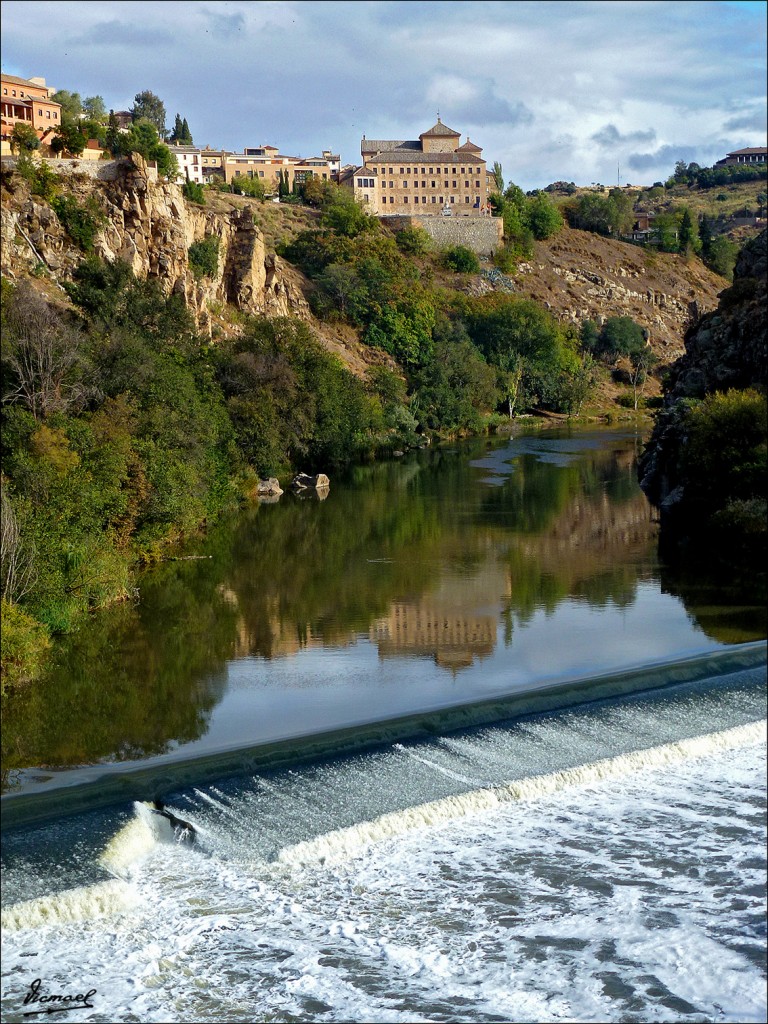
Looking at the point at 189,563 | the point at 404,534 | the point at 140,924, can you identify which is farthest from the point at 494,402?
the point at 140,924

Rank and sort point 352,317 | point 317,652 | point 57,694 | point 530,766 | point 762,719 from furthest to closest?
point 352,317 < point 317,652 < point 57,694 < point 762,719 < point 530,766

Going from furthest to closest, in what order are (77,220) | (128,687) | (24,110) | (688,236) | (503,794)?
(688,236) < (24,110) < (77,220) < (128,687) < (503,794)

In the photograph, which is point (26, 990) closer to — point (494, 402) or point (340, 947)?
point (340, 947)

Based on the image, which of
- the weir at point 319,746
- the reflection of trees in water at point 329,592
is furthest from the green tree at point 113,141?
the weir at point 319,746

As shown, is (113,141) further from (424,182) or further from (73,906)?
(73,906)

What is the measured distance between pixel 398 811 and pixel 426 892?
1.39m

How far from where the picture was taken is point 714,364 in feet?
117

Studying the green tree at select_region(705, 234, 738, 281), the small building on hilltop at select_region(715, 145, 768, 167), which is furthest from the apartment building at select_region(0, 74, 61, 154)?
the small building on hilltop at select_region(715, 145, 768, 167)

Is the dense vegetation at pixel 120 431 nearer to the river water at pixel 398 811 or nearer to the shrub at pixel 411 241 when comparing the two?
the river water at pixel 398 811

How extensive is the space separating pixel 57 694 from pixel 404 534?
47.3ft

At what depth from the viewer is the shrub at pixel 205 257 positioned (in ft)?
176

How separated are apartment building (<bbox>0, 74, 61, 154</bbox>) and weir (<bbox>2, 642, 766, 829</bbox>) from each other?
136 feet

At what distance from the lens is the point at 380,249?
74.2 m

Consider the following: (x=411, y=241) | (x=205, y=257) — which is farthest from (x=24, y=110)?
(x=411, y=241)
